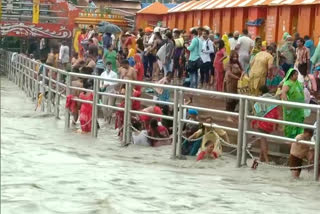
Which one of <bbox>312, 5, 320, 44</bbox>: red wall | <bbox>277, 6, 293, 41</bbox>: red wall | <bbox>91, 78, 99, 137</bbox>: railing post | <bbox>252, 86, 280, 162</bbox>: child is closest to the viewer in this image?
<bbox>252, 86, 280, 162</bbox>: child

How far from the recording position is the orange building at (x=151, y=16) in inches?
1863

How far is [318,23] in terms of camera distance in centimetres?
2570

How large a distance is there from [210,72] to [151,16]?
26385 millimetres

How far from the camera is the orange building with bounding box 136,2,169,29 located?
4731 centimetres

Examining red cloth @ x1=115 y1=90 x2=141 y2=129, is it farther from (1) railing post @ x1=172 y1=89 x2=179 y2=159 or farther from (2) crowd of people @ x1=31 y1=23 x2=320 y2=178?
(1) railing post @ x1=172 y1=89 x2=179 y2=159

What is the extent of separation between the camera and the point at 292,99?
14.9 m

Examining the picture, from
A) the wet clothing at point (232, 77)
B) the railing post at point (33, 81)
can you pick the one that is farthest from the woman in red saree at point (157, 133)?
the railing post at point (33, 81)

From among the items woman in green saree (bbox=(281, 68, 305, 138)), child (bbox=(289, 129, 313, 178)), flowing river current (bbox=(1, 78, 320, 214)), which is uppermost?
woman in green saree (bbox=(281, 68, 305, 138))

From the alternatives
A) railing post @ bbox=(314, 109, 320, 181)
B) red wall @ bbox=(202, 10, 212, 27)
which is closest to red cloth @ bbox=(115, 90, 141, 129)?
railing post @ bbox=(314, 109, 320, 181)

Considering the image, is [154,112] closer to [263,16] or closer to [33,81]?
[33,81]

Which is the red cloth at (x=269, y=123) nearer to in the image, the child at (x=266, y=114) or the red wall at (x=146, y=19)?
the child at (x=266, y=114)

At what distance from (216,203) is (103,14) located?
113 ft

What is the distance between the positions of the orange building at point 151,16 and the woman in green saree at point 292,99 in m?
32.0

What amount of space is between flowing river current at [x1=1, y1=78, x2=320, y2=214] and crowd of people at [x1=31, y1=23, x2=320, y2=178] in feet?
1.97
